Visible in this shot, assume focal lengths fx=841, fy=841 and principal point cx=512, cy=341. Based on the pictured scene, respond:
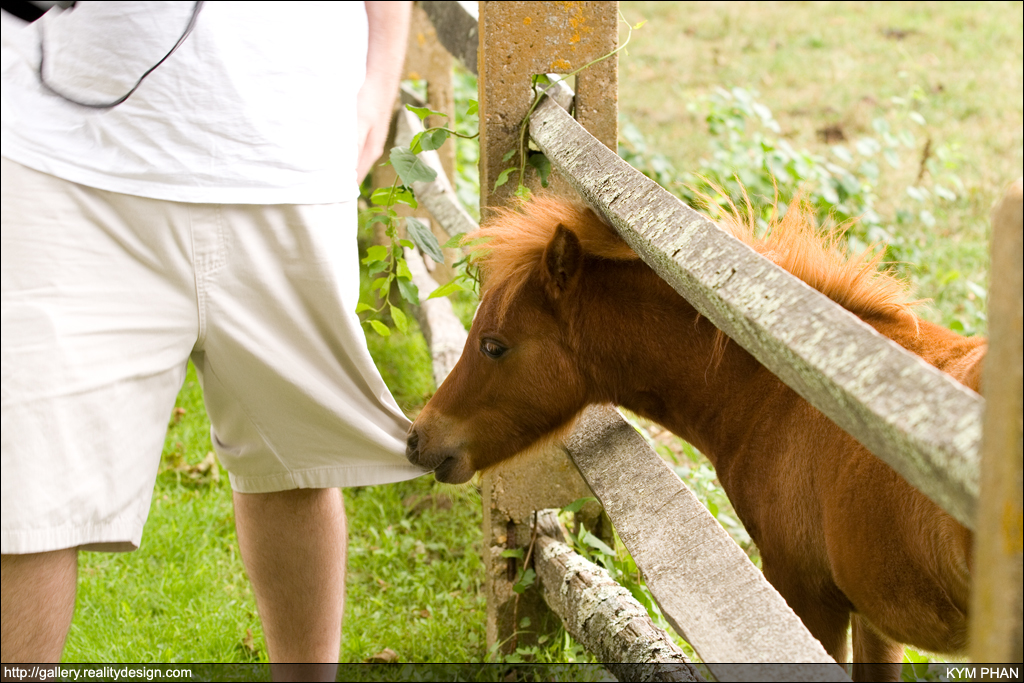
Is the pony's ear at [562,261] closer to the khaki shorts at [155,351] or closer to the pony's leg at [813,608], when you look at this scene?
the khaki shorts at [155,351]

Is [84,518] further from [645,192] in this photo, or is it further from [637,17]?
[637,17]

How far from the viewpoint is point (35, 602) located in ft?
4.96

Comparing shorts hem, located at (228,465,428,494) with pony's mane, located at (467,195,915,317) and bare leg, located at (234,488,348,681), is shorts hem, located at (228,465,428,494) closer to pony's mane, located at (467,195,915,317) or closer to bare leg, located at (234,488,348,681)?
bare leg, located at (234,488,348,681)

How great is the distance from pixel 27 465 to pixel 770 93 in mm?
6740

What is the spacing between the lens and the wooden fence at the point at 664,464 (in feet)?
2.28

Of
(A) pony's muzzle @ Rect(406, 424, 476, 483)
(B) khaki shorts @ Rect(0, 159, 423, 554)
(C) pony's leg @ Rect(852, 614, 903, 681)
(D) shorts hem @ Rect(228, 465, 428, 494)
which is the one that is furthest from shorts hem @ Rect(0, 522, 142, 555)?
(C) pony's leg @ Rect(852, 614, 903, 681)

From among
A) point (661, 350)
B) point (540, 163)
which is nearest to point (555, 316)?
point (661, 350)

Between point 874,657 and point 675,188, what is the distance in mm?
4067

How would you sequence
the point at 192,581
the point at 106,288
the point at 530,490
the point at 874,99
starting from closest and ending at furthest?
1. the point at 106,288
2. the point at 530,490
3. the point at 192,581
4. the point at 874,99

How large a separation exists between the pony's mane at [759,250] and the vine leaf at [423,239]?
233mm

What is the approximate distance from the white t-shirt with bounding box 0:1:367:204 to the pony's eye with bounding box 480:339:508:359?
508 mm

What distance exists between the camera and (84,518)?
1.50 m

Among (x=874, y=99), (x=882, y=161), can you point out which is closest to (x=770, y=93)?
(x=874, y=99)

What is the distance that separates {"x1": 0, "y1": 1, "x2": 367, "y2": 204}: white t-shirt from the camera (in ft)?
4.74
